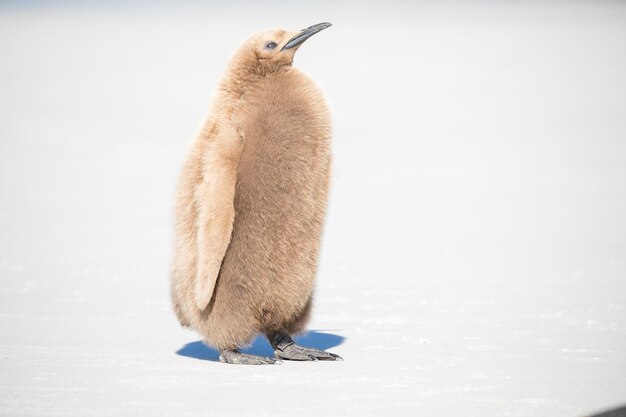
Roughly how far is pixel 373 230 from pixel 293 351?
12.8 feet

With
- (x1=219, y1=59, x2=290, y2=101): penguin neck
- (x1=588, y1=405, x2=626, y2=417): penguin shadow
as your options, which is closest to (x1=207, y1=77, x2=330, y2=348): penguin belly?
(x1=219, y1=59, x2=290, y2=101): penguin neck

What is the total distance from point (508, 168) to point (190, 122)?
16.0 ft

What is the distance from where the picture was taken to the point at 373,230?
853 cm

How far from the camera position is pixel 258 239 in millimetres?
4523

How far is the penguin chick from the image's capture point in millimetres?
4504

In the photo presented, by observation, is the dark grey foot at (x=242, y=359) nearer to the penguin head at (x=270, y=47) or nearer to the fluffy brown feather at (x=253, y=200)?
the fluffy brown feather at (x=253, y=200)

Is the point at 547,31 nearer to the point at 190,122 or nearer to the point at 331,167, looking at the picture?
the point at 190,122

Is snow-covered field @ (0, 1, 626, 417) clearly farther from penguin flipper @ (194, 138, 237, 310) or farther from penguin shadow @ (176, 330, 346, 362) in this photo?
penguin flipper @ (194, 138, 237, 310)

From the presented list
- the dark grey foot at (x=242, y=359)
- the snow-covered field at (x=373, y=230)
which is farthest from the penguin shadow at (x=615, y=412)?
the dark grey foot at (x=242, y=359)

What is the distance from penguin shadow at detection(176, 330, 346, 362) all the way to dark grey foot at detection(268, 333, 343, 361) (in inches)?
5.4

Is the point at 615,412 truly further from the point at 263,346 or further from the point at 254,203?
the point at 263,346

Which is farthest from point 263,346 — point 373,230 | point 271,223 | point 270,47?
point 373,230

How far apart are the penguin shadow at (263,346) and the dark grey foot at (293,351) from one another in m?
0.14

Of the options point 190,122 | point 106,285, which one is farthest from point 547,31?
point 106,285
